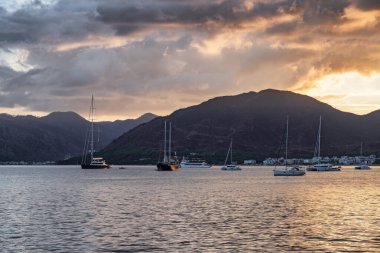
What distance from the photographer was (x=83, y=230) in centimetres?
6500

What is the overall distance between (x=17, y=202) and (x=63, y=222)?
3838 cm

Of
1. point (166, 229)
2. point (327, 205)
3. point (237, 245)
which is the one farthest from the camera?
point (327, 205)

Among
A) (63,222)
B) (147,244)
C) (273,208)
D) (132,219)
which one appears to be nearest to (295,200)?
(273,208)

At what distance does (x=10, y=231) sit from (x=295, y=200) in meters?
59.5

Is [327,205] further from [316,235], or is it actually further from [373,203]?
[316,235]

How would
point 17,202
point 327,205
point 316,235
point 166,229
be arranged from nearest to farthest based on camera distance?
point 316,235 → point 166,229 → point 327,205 → point 17,202

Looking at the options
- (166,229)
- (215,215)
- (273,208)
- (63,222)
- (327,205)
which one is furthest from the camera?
(327,205)

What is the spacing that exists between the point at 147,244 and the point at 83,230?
12470mm

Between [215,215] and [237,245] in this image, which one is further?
[215,215]

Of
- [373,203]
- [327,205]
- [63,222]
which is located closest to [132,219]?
[63,222]

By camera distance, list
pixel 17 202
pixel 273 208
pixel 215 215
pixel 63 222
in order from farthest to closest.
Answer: pixel 17 202, pixel 273 208, pixel 215 215, pixel 63 222

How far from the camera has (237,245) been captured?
178ft

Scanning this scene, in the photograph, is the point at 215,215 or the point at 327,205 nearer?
the point at 215,215

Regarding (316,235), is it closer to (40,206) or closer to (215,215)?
(215,215)
